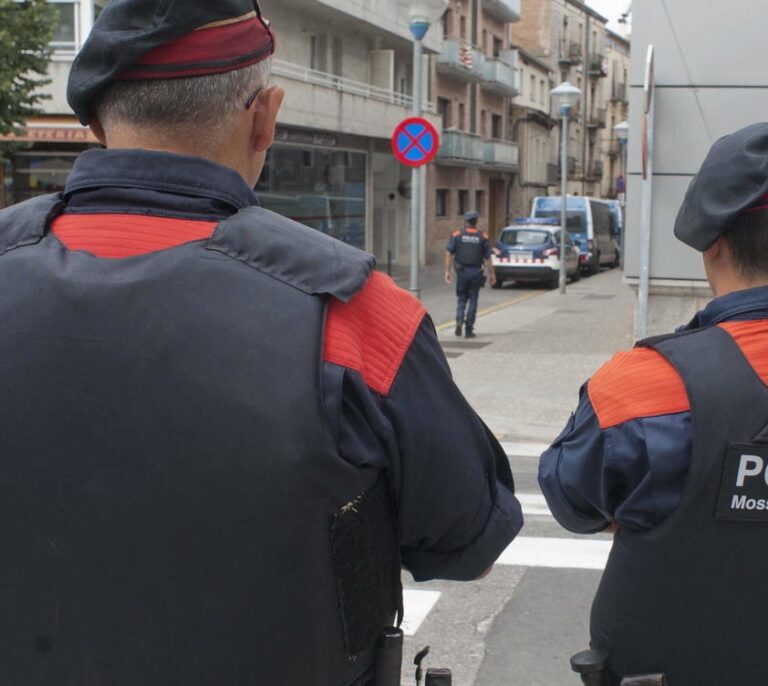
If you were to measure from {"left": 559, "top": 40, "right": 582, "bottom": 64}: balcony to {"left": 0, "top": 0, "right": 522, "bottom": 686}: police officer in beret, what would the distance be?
60.0 metres

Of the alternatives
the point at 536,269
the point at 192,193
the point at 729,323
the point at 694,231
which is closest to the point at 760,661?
the point at 729,323

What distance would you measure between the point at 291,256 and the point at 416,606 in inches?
147

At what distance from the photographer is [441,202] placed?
1606 inches

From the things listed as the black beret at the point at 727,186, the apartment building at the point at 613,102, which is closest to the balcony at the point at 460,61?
the apartment building at the point at 613,102

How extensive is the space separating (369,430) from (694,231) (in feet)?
3.10

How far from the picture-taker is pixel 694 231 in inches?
85.5

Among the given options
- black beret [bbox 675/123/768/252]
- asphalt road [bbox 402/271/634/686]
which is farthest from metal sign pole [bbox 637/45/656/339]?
black beret [bbox 675/123/768/252]

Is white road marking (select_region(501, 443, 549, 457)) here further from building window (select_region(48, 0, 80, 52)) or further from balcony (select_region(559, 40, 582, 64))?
balcony (select_region(559, 40, 582, 64))

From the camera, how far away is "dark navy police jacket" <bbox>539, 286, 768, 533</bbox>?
1974 mm

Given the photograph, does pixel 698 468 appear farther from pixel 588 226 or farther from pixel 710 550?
pixel 588 226

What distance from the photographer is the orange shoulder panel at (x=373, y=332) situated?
1.55 meters

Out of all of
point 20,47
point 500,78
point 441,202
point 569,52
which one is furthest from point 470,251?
point 569,52

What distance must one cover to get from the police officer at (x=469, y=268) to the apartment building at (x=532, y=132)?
35.4 m

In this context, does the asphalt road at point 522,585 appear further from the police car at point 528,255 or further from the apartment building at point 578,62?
the apartment building at point 578,62
